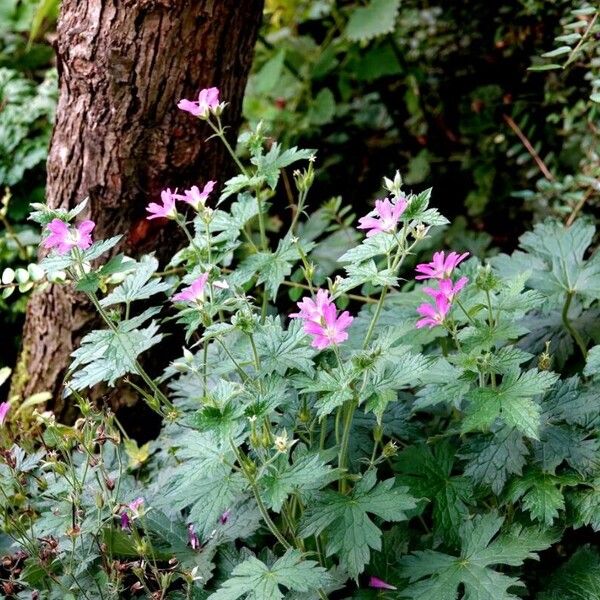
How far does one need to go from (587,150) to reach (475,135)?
0.58 m

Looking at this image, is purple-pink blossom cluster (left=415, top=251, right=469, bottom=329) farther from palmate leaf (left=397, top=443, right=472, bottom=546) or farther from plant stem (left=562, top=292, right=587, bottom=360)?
plant stem (left=562, top=292, right=587, bottom=360)

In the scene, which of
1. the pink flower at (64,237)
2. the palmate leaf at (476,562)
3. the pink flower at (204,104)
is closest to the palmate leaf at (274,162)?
the pink flower at (204,104)

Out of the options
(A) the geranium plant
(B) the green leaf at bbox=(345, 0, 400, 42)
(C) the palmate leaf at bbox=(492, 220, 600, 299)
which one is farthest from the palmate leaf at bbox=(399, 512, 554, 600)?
(B) the green leaf at bbox=(345, 0, 400, 42)

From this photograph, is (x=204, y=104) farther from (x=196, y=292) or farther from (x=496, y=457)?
(x=496, y=457)

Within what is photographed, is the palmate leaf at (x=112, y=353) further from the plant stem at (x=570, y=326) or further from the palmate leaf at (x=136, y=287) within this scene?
the plant stem at (x=570, y=326)

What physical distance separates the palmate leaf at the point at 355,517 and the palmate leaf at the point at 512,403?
166 millimetres

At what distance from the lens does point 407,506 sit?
4.56ft

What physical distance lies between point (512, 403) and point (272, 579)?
18.1 inches

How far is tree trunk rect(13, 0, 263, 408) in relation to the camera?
6.20 feet

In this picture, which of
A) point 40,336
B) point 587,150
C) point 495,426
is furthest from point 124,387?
point 587,150

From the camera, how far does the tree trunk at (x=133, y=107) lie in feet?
6.20

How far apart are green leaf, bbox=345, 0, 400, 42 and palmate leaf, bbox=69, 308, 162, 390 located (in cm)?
178

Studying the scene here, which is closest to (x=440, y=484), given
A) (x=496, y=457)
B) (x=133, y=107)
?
(x=496, y=457)

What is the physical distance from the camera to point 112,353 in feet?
4.76
